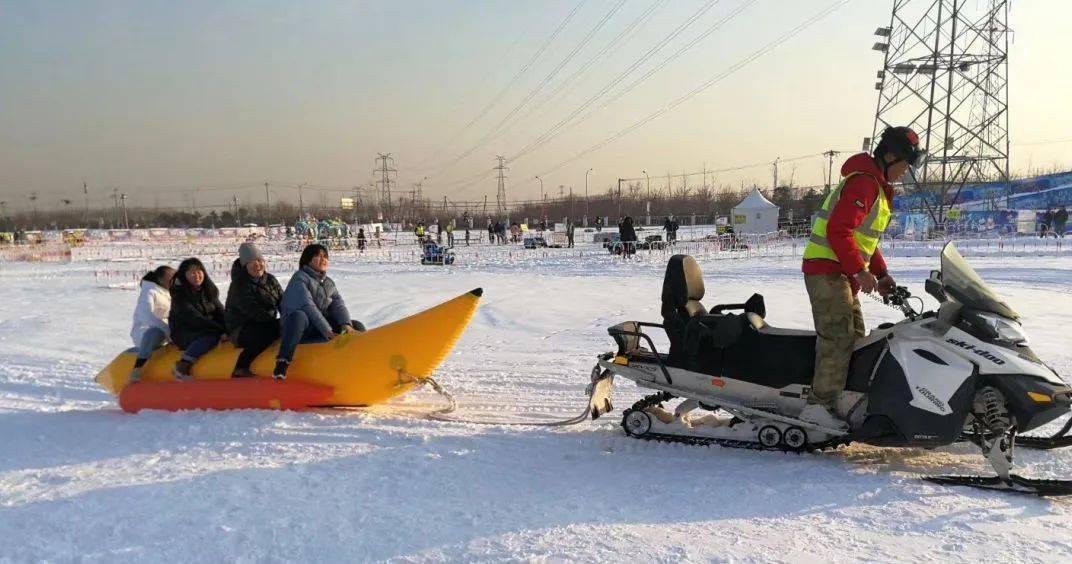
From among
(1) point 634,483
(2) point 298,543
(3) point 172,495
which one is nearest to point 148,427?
(3) point 172,495

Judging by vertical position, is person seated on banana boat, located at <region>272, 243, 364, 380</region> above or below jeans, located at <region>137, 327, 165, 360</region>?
above

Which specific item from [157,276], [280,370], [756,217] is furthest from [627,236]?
[280,370]

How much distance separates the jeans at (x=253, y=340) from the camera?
5699 mm

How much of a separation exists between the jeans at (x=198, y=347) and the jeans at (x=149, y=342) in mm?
328

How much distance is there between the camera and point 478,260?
86.6ft

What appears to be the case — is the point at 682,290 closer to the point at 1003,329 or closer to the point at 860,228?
the point at 860,228

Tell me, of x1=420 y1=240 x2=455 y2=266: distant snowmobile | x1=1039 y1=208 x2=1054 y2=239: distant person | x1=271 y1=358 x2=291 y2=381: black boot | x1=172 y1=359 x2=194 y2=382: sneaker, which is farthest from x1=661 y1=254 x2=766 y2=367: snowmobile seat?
x1=1039 y1=208 x2=1054 y2=239: distant person

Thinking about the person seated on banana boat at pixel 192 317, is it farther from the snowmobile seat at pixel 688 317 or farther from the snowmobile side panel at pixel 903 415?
the snowmobile side panel at pixel 903 415

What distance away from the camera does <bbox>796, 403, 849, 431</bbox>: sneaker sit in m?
4.25

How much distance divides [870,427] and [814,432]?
0.34m

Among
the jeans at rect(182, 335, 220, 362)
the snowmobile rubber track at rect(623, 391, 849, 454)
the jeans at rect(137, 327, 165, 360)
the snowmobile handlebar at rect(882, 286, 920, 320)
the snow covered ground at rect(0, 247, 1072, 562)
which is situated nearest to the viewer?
the snow covered ground at rect(0, 247, 1072, 562)

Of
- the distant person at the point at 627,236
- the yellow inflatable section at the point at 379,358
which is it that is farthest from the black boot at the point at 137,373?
the distant person at the point at 627,236

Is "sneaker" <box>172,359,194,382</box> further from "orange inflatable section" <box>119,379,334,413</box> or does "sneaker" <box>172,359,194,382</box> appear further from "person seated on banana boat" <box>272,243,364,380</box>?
"person seated on banana boat" <box>272,243,364,380</box>

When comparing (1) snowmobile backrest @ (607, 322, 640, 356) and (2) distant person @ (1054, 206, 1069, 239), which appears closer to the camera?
(1) snowmobile backrest @ (607, 322, 640, 356)
